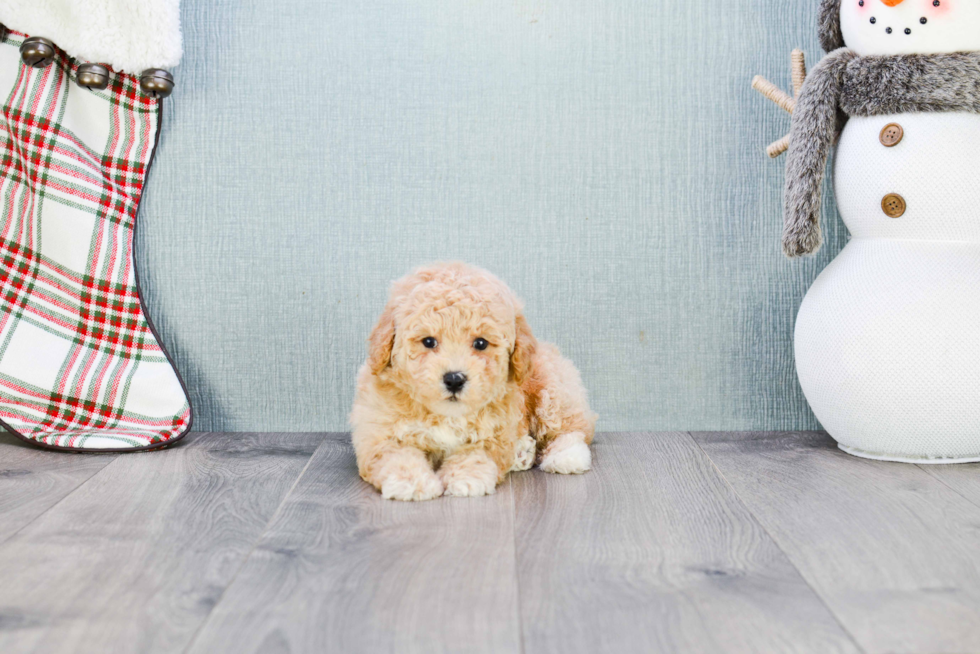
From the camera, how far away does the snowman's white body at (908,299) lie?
1378 millimetres

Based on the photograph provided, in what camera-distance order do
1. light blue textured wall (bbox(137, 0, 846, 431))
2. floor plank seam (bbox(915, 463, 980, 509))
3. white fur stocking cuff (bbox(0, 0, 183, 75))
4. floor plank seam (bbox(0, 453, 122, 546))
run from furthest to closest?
1. light blue textured wall (bbox(137, 0, 846, 431))
2. white fur stocking cuff (bbox(0, 0, 183, 75))
3. floor plank seam (bbox(915, 463, 980, 509))
4. floor plank seam (bbox(0, 453, 122, 546))

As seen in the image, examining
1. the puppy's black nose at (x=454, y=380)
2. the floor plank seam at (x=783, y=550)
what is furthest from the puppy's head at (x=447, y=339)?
the floor plank seam at (x=783, y=550)

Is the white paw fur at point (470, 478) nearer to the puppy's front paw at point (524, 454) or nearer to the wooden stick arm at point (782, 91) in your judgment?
the puppy's front paw at point (524, 454)

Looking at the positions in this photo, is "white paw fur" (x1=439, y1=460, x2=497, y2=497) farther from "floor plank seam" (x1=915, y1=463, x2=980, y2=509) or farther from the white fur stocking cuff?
the white fur stocking cuff

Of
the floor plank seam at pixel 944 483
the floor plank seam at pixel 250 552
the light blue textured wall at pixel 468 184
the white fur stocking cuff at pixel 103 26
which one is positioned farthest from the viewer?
the light blue textured wall at pixel 468 184

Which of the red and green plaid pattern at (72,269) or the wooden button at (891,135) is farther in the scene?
the red and green plaid pattern at (72,269)

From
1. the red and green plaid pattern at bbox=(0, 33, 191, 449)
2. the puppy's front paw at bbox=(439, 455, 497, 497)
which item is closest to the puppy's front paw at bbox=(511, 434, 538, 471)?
the puppy's front paw at bbox=(439, 455, 497, 497)

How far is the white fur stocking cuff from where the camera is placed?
1517 mm

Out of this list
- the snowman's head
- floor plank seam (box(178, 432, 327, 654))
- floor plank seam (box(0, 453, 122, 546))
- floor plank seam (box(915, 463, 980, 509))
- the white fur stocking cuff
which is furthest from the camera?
the white fur stocking cuff

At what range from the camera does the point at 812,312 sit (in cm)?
150

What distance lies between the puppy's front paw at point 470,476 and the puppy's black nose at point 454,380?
0.48ft

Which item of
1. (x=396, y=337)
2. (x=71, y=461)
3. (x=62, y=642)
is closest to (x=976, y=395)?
(x=396, y=337)

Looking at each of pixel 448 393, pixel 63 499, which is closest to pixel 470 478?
pixel 448 393

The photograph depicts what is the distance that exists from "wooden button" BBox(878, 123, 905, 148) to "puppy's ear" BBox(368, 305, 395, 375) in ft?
2.93
